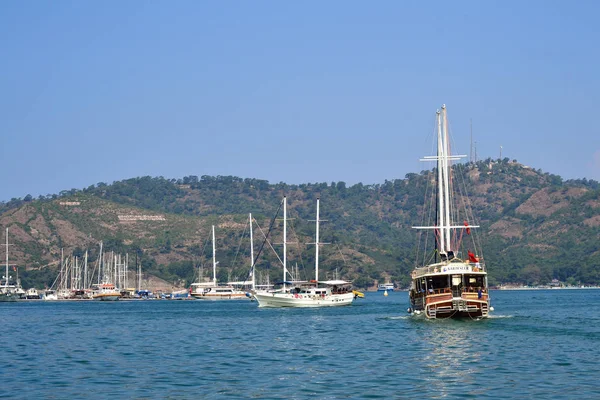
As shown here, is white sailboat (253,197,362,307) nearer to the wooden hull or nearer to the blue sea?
the blue sea

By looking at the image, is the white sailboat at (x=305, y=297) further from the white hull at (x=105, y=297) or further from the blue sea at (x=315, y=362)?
the white hull at (x=105, y=297)

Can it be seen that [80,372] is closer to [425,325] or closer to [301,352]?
[301,352]

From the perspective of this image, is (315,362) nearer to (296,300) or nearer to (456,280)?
(456,280)

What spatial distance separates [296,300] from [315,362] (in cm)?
7011

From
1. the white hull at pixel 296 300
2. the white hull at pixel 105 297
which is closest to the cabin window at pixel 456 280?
the white hull at pixel 296 300

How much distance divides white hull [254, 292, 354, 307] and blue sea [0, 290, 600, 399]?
4181cm

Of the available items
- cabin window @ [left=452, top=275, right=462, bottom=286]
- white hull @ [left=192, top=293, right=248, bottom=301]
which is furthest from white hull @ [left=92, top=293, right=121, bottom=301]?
cabin window @ [left=452, top=275, right=462, bottom=286]

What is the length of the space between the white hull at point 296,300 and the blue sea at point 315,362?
4181cm

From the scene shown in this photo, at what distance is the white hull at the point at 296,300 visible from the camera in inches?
4589

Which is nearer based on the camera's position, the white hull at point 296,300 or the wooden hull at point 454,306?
the wooden hull at point 454,306

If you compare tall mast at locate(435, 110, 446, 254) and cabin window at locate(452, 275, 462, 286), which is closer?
cabin window at locate(452, 275, 462, 286)

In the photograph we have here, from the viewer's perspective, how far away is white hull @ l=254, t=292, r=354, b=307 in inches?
4589

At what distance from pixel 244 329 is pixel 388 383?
1467 inches

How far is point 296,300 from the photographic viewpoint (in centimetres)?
11669
